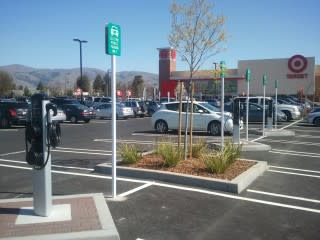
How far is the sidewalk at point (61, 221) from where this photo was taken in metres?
5.15

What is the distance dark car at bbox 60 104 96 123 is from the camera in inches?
1118

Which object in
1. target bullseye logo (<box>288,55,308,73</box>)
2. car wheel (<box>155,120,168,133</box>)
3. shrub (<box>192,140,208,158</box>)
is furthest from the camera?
target bullseye logo (<box>288,55,308,73</box>)

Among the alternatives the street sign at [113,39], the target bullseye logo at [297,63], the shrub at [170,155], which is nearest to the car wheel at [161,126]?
the shrub at [170,155]

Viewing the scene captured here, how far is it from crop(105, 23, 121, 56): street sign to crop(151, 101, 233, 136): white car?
1203cm

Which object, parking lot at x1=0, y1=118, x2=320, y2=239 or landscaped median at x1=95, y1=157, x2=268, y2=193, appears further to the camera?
landscaped median at x1=95, y1=157, x2=268, y2=193

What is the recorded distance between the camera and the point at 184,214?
6.33 m

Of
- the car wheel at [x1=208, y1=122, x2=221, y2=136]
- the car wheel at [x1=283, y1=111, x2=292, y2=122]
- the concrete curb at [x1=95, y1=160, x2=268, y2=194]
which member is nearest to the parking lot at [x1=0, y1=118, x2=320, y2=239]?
the concrete curb at [x1=95, y1=160, x2=268, y2=194]

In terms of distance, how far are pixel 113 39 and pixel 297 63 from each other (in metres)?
60.1

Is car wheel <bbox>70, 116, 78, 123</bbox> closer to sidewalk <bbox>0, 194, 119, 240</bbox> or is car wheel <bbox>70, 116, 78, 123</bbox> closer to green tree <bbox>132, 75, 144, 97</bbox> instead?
sidewalk <bbox>0, 194, 119, 240</bbox>

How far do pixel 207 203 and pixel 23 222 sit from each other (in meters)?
3.00

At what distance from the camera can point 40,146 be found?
5789 millimetres

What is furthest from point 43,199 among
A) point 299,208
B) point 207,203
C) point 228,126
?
point 228,126

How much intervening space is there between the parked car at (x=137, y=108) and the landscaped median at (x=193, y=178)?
1059 inches

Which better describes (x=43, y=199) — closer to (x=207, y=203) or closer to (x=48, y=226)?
(x=48, y=226)
